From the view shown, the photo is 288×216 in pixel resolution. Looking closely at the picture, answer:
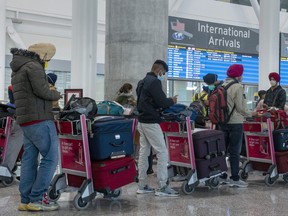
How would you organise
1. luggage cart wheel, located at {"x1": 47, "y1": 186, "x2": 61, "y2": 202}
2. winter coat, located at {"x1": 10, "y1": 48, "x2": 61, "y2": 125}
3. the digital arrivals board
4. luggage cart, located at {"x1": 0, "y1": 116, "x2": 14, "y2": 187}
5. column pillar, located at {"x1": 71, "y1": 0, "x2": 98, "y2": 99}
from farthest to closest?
the digital arrivals board
column pillar, located at {"x1": 71, "y1": 0, "x2": 98, "y2": 99}
luggage cart, located at {"x1": 0, "y1": 116, "x2": 14, "y2": 187}
luggage cart wheel, located at {"x1": 47, "y1": 186, "x2": 61, "y2": 202}
winter coat, located at {"x1": 10, "y1": 48, "x2": 61, "y2": 125}

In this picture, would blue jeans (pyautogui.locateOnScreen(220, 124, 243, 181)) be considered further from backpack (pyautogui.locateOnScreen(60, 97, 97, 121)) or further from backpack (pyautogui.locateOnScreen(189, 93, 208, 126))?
backpack (pyautogui.locateOnScreen(60, 97, 97, 121))

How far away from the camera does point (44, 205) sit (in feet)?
12.0

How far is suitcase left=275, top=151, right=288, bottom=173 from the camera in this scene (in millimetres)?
5046

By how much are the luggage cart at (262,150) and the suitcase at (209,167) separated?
70cm

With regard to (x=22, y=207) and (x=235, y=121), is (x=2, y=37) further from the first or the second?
(x=22, y=207)

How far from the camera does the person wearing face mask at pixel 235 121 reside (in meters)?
4.77

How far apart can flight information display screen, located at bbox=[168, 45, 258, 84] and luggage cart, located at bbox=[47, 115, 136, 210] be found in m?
7.76

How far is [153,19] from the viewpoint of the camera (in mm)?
7344

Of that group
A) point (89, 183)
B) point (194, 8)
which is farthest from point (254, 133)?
point (194, 8)

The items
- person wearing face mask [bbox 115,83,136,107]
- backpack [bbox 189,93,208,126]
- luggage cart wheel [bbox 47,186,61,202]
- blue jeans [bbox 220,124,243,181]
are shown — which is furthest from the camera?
backpack [bbox 189,93,208,126]

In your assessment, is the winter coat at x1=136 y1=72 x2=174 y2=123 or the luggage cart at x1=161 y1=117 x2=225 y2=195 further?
the luggage cart at x1=161 y1=117 x2=225 y2=195

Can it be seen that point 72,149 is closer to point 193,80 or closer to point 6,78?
point 6,78

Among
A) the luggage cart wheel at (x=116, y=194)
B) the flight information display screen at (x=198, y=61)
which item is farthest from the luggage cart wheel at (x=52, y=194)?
the flight information display screen at (x=198, y=61)

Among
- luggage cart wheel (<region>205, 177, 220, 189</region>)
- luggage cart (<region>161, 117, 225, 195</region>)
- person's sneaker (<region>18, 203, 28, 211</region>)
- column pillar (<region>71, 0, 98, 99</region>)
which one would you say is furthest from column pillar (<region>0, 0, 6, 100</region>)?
person's sneaker (<region>18, 203, 28, 211</region>)
